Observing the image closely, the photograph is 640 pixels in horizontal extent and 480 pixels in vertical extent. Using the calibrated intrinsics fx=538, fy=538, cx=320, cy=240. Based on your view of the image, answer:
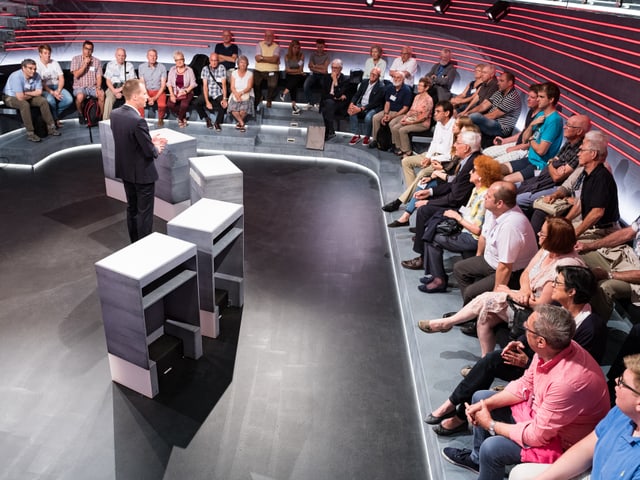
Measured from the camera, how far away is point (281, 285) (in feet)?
15.6

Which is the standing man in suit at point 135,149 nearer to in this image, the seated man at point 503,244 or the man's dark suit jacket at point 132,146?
the man's dark suit jacket at point 132,146

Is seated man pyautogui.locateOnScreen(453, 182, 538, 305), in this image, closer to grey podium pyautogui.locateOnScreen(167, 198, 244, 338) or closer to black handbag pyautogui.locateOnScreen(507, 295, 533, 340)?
black handbag pyautogui.locateOnScreen(507, 295, 533, 340)

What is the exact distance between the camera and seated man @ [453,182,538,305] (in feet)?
11.7

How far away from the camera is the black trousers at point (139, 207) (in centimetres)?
479

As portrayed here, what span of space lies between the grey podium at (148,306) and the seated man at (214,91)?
520 centimetres

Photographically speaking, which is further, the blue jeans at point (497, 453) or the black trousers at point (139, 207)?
the black trousers at point (139, 207)

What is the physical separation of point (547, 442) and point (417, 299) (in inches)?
79.0

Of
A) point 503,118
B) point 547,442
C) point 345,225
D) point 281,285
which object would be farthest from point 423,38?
point 547,442

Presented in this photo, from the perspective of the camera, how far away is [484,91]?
713 centimetres

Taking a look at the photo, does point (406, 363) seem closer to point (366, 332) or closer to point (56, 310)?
point (366, 332)

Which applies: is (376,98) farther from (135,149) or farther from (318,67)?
(135,149)


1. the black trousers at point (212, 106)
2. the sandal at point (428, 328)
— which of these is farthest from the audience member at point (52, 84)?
the sandal at point (428, 328)

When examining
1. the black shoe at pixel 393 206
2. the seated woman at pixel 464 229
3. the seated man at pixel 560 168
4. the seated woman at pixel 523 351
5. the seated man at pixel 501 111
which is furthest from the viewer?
the seated man at pixel 501 111

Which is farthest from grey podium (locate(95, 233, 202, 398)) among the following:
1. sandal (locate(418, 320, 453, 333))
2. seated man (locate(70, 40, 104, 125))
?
seated man (locate(70, 40, 104, 125))
